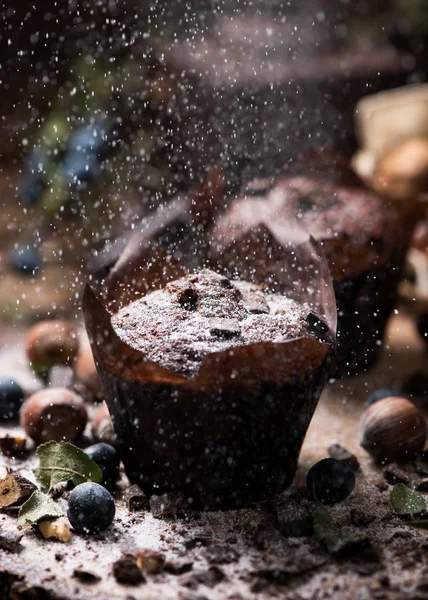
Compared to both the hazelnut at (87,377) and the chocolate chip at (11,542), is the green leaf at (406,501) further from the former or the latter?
the hazelnut at (87,377)

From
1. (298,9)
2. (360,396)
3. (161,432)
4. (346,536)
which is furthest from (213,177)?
(298,9)

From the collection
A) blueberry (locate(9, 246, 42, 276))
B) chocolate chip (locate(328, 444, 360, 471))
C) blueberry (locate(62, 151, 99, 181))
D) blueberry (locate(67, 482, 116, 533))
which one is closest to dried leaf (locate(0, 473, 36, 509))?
blueberry (locate(67, 482, 116, 533))

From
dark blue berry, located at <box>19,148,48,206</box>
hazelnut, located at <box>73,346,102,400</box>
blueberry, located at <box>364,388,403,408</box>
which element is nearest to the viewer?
blueberry, located at <box>364,388,403,408</box>

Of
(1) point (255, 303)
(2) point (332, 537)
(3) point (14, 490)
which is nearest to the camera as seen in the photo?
(2) point (332, 537)

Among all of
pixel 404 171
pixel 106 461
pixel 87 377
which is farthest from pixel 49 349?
pixel 404 171

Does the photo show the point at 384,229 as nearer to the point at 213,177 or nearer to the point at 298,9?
the point at 213,177

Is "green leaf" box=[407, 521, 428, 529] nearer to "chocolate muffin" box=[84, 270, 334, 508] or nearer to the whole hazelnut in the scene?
"chocolate muffin" box=[84, 270, 334, 508]

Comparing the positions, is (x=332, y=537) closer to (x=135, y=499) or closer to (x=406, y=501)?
(x=406, y=501)
